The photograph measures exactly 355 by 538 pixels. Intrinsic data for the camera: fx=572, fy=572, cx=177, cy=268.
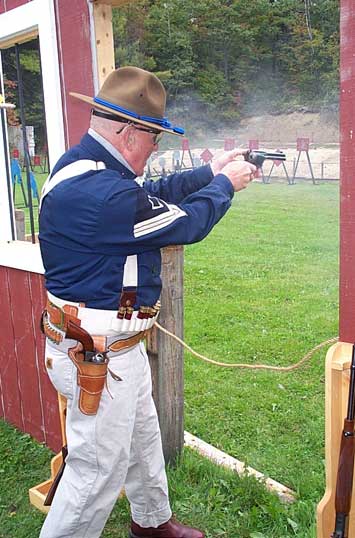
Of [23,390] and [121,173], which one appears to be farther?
[23,390]

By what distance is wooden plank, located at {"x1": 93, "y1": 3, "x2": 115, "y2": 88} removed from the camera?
8.95ft

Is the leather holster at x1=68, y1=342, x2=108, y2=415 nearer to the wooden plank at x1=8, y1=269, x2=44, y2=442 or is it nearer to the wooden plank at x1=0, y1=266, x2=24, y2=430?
the wooden plank at x1=8, y1=269, x2=44, y2=442

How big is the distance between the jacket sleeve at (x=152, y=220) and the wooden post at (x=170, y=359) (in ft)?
2.65

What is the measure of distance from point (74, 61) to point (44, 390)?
1.89 metres

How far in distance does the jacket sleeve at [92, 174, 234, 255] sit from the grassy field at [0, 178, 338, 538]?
143 cm

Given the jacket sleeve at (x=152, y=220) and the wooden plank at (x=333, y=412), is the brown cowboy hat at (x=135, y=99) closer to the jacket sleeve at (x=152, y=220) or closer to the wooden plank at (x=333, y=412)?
the jacket sleeve at (x=152, y=220)

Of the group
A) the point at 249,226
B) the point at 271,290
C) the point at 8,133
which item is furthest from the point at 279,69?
the point at 249,226

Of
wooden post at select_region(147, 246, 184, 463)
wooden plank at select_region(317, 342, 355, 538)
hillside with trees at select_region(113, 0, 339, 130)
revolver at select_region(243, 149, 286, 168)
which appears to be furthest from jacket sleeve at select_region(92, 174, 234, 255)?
hillside with trees at select_region(113, 0, 339, 130)

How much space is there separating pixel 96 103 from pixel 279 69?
293 centimetres

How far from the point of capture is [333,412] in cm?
179

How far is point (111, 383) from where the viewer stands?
84.2 inches

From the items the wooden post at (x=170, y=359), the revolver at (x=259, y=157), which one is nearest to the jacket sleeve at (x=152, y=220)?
the revolver at (x=259, y=157)

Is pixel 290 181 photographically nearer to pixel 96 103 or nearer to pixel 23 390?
pixel 23 390

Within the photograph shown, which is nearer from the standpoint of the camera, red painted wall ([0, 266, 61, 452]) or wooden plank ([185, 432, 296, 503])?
wooden plank ([185, 432, 296, 503])
